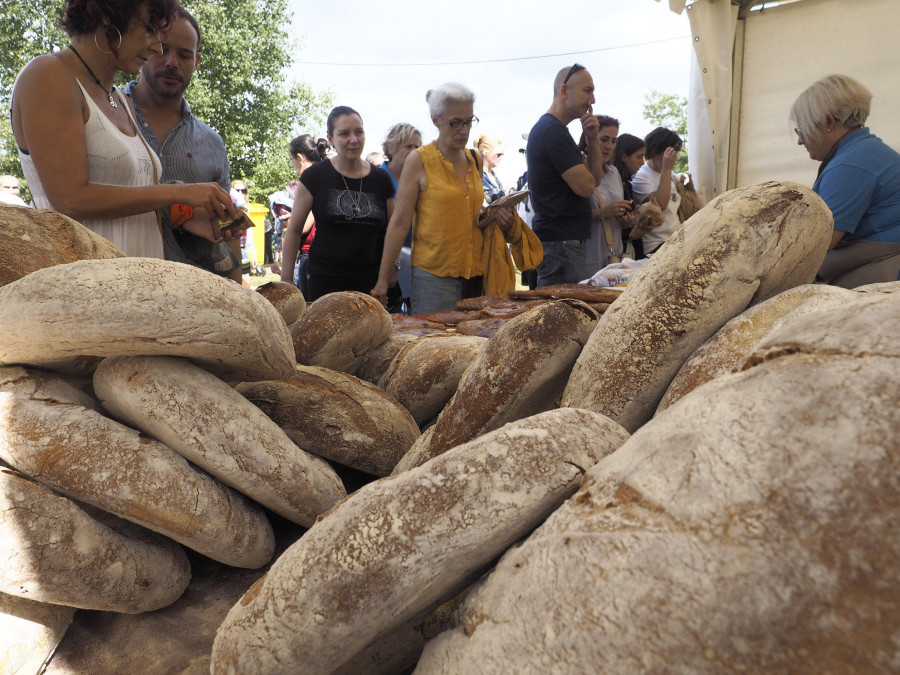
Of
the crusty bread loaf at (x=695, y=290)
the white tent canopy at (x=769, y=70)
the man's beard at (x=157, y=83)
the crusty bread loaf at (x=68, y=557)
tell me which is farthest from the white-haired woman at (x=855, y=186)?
the crusty bread loaf at (x=68, y=557)

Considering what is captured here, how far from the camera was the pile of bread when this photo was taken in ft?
1.79

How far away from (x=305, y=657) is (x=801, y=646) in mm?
506

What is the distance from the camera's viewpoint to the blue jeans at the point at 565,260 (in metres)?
4.62

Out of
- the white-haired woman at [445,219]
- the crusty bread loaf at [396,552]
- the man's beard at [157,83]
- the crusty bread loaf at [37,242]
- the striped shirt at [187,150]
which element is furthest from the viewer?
the white-haired woman at [445,219]

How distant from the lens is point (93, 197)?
200 centimetres

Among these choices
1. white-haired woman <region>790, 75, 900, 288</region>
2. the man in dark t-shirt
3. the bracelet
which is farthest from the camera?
the man in dark t-shirt

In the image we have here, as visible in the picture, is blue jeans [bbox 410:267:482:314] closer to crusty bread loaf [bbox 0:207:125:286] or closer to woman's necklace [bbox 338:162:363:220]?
woman's necklace [bbox 338:162:363:220]

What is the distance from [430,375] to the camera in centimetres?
171

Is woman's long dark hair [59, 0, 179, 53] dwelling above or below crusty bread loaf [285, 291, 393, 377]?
above

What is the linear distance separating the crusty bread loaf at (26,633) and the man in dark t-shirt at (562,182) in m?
3.78

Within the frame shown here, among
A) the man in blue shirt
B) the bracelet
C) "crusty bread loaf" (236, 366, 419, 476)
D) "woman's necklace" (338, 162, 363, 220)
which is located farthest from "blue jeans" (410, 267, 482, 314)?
"crusty bread loaf" (236, 366, 419, 476)

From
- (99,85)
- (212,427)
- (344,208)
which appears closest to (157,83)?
(99,85)

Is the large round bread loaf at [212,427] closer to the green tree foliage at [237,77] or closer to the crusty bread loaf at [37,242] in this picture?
the crusty bread loaf at [37,242]

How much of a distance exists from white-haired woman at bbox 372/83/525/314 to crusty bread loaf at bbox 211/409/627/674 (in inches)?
133
